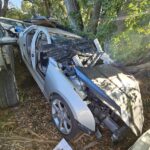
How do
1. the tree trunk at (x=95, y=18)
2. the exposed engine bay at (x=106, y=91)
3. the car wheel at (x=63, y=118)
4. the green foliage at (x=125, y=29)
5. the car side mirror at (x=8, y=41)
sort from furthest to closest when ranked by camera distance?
the tree trunk at (x=95, y=18)
the green foliage at (x=125, y=29)
the car side mirror at (x=8, y=41)
the car wheel at (x=63, y=118)
the exposed engine bay at (x=106, y=91)

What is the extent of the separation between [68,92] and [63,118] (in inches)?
20.7

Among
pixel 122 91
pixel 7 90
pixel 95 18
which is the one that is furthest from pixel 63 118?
pixel 95 18

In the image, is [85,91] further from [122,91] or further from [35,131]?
[35,131]

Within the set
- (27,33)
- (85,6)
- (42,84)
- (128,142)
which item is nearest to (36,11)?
(85,6)

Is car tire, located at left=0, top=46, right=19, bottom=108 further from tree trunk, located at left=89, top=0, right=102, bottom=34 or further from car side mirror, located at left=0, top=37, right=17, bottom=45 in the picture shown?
tree trunk, located at left=89, top=0, right=102, bottom=34

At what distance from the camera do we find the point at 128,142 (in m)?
4.79

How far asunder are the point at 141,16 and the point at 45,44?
4173mm

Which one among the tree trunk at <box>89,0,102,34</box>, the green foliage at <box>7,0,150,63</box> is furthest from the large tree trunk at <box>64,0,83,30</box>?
the green foliage at <box>7,0,150,63</box>

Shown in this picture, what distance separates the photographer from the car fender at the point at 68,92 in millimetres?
4227

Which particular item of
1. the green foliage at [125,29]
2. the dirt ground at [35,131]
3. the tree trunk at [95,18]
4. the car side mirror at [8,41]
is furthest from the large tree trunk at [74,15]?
the dirt ground at [35,131]

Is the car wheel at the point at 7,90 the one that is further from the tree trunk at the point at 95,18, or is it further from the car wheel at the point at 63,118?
the tree trunk at the point at 95,18

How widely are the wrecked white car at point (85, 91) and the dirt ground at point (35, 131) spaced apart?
1.08 ft

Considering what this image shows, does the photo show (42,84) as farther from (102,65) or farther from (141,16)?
(141,16)

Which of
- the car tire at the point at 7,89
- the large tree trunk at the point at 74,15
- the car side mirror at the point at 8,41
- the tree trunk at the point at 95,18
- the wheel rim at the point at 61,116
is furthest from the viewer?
the large tree trunk at the point at 74,15
